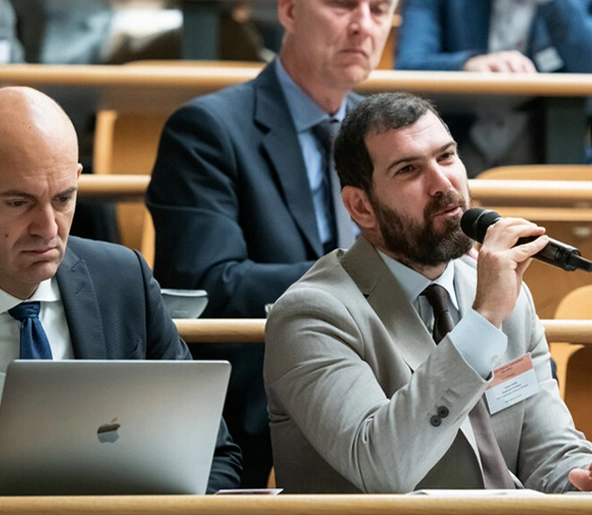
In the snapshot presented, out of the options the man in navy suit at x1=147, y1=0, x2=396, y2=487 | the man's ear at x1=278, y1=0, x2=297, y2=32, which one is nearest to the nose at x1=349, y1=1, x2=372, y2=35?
the man in navy suit at x1=147, y1=0, x2=396, y2=487

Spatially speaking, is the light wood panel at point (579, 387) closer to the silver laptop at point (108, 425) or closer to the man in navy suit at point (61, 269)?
the man in navy suit at point (61, 269)

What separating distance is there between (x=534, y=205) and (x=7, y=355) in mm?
1106

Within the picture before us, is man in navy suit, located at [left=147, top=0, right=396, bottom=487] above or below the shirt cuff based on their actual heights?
below

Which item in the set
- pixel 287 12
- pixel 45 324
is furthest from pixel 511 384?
pixel 287 12

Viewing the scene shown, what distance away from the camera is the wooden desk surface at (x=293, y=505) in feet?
4.07

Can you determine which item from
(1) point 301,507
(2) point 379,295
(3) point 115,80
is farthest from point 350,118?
(3) point 115,80

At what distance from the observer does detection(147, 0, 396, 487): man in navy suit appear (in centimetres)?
211

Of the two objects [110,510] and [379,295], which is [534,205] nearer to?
[379,295]

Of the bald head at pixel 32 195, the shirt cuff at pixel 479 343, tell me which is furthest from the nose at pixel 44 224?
the shirt cuff at pixel 479 343

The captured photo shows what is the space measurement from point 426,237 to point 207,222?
622mm

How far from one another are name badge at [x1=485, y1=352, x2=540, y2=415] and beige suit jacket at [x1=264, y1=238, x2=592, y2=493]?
0.06ft

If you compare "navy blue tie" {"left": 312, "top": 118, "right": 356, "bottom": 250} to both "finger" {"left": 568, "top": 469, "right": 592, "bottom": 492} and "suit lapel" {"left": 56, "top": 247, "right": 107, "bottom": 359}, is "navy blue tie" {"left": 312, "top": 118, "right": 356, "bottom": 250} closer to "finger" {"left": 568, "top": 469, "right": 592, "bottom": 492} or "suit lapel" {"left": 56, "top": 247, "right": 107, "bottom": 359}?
"suit lapel" {"left": 56, "top": 247, "right": 107, "bottom": 359}

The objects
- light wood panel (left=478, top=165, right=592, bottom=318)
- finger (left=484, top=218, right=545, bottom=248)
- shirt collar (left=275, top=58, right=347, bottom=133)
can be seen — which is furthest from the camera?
shirt collar (left=275, top=58, right=347, bottom=133)

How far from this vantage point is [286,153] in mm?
2354
